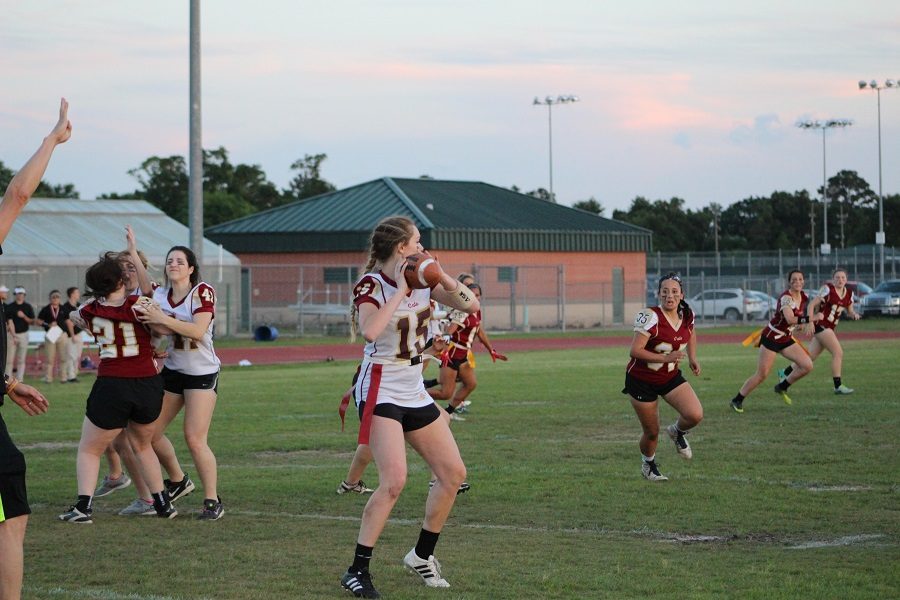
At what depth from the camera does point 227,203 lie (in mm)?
77062

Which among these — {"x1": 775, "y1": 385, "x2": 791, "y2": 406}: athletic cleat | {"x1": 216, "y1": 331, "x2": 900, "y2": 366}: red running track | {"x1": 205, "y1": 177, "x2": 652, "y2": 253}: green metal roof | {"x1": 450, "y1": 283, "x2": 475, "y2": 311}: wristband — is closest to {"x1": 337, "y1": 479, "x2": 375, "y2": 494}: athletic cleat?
{"x1": 450, "y1": 283, "x2": 475, "y2": 311}: wristband

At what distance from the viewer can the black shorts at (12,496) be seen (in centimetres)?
538

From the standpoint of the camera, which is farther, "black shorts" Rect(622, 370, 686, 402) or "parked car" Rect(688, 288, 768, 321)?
"parked car" Rect(688, 288, 768, 321)

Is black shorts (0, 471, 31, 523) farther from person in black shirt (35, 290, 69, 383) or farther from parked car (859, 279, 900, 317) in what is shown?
parked car (859, 279, 900, 317)

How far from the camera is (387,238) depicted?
287 inches

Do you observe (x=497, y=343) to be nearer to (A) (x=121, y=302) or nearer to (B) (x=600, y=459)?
(B) (x=600, y=459)

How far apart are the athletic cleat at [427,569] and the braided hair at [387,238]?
1380 millimetres

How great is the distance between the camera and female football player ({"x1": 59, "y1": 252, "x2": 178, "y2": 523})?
30.2 ft

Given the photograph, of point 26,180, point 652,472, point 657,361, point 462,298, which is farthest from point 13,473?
point 652,472

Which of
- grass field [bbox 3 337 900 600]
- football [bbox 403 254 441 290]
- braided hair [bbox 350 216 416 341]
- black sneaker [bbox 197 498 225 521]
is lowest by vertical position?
grass field [bbox 3 337 900 600]

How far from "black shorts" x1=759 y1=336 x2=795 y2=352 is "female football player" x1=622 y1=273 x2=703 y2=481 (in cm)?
639

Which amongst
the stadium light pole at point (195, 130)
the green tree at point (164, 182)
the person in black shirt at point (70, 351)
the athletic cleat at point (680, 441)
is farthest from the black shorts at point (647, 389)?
the green tree at point (164, 182)

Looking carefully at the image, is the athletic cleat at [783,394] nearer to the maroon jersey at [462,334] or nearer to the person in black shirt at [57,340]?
the maroon jersey at [462,334]

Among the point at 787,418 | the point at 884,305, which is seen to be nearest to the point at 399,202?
the point at 884,305
